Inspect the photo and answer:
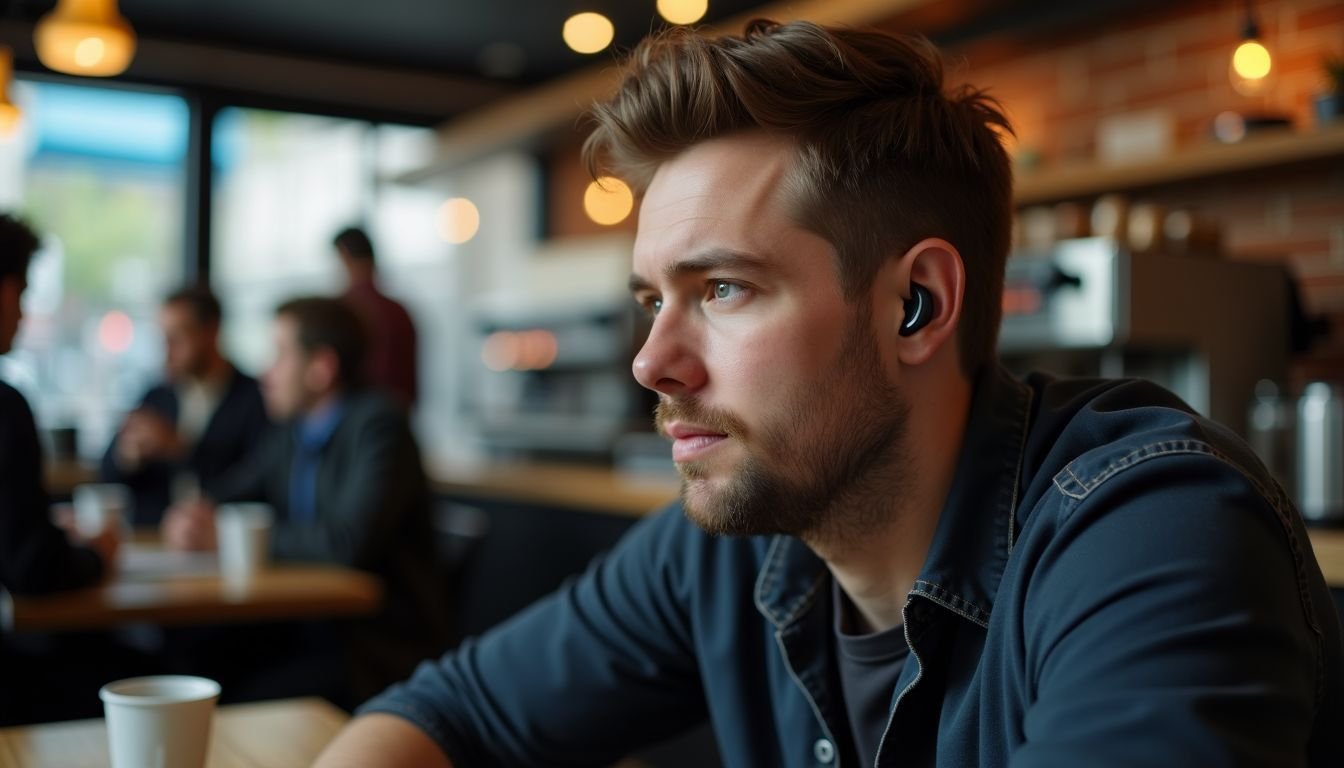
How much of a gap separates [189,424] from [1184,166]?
141 inches

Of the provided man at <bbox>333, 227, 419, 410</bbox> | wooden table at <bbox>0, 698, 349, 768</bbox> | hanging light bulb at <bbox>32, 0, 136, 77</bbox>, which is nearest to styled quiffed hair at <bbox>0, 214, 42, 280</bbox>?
hanging light bulb at <bbox>32, 0, 136, 77</bbox>

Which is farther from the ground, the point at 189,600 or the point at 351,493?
the point at 351,493

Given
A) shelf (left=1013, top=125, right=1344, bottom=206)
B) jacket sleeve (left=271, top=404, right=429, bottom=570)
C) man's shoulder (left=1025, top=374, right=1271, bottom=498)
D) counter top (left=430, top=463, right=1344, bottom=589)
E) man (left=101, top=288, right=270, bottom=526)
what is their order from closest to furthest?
1. man's shoulder (left=1025, top=374, right=1271, bottom=498)
2. jacket sleeve (left=271, top=404, right=429, bottom=570)
3. shelf (left=1013, top=125, right=1344, bottom=206)
4. counter top (left=430, top=463, right=1344, bottom=589)
5. man (left=101, top=288, right=270, bottom=526)

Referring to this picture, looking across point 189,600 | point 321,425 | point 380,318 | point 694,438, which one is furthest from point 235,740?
point 380,318

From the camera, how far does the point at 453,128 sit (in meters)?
6.92

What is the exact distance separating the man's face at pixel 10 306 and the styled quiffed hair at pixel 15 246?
Answer: 12mm

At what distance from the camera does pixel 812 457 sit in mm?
1173

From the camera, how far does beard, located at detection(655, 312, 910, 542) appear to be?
1163mm

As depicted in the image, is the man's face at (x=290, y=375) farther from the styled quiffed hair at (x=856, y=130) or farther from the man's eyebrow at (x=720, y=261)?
the man's eyebrow at (x=720, y=261)

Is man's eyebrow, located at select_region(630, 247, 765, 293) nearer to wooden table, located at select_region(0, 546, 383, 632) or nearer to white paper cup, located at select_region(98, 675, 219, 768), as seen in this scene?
white paper cup, located at select_region(98, 675, 219, 768)

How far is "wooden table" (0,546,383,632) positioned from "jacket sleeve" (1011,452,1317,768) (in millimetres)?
1955

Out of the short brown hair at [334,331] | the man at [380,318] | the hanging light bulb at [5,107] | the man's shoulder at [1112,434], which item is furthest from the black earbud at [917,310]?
the man at [380,318]

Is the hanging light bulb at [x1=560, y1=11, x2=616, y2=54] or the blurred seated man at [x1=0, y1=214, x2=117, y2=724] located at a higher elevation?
the hanging light bulb at [x1=560, y1=11, x2=616, y2=54]

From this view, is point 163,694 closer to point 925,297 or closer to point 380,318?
point 925,297
